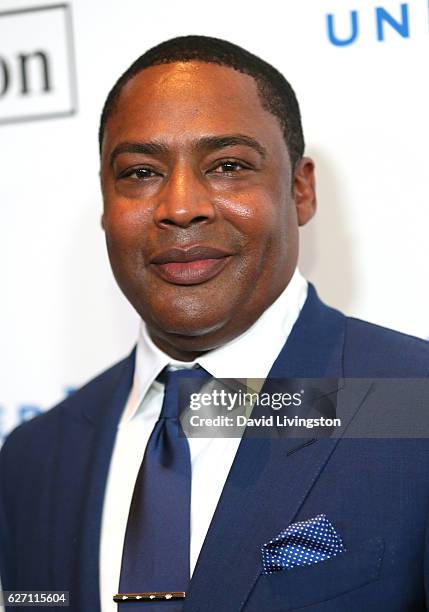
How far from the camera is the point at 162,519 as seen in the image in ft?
4.15

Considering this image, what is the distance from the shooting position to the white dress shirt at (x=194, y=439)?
50.4 inches

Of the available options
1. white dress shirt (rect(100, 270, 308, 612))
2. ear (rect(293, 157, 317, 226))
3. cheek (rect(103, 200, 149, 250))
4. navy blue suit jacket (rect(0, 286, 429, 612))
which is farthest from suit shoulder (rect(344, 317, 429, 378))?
cheek (rect(103, 200, 149, 250))

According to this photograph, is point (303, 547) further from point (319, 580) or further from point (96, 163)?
point (96, 163)

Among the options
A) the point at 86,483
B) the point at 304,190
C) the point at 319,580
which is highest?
the point at 304,190

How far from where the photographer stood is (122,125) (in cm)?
132

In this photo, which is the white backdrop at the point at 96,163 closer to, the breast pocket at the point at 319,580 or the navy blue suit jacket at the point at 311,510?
the navy blue suit jacket at the point at 311,510

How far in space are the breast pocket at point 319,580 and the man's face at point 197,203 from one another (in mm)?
350

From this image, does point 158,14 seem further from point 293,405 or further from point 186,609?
point 186,609

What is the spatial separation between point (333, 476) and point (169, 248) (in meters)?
0.38

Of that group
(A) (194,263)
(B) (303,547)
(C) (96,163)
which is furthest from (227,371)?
(C) (96,163)

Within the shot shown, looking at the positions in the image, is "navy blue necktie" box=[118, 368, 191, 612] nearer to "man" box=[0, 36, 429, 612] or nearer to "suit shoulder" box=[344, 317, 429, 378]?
"man" box=[0, 36, 429, 612]

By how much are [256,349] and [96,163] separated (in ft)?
1.96

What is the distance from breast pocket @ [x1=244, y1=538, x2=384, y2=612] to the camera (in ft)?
3.73

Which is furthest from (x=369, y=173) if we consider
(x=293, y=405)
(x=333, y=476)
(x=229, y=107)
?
(x=333, y=476)
